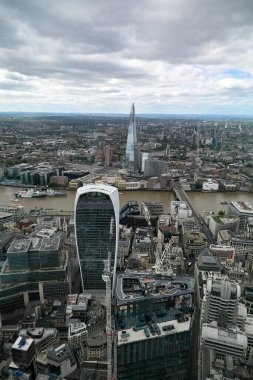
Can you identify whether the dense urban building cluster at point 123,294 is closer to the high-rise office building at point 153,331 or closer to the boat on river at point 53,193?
the high-rise office building at point 153,331

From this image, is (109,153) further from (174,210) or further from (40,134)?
(40,134)

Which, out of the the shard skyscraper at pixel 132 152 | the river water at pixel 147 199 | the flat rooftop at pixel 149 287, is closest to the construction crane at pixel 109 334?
the flat rooftop at pixel 149 287

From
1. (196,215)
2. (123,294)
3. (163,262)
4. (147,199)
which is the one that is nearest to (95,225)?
(123,294)

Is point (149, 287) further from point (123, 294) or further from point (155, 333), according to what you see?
point (155, 333)

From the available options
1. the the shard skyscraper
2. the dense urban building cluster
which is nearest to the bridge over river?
the dense urban building cluster

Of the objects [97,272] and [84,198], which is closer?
[84,198]

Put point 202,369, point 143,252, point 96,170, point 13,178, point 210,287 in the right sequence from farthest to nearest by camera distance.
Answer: point 96,170, point 13,178, point 143,252, point 210,287, point 202,369

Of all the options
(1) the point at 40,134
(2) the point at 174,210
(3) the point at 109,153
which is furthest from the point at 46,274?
(1) the point at 40,134
